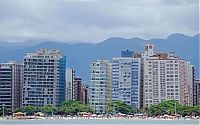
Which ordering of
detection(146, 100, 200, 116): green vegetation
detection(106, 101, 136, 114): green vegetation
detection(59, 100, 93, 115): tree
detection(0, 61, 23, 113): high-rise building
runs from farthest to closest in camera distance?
detection(0, 61, 23, 113): high-rise building, detection(106, 101, 136, 114): green vegetation, detection(59, 100, 93, 115): tree, detection(146, 100, 200, 116): green vegetation

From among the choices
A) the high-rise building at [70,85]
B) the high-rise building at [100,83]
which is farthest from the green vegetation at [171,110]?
the high-rise building at [70,85]

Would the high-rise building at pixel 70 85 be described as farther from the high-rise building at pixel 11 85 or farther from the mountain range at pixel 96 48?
the mountain range at pixel 96 48

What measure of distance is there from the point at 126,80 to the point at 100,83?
1.83 m

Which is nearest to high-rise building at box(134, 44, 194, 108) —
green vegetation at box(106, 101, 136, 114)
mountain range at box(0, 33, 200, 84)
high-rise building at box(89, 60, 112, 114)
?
high-rise building at box(89, 60, 112, 114)

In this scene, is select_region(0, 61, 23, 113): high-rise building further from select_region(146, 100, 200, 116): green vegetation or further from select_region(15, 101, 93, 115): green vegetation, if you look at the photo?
select_region(146, 100, 200, 116): green vegetation

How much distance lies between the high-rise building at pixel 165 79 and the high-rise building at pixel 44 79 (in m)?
6.08

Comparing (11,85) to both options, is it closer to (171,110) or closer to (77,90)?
(77,90)

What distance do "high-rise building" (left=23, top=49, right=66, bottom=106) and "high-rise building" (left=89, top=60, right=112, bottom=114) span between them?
7.61ft

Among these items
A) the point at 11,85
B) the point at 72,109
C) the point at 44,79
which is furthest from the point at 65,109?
the point at 44,79

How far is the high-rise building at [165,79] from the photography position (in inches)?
1636

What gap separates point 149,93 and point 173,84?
2113mm

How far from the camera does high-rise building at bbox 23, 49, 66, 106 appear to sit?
43031 mm

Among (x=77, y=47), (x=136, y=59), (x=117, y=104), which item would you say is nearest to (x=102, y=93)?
(x=136, y=59)

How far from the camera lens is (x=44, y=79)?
146ft
